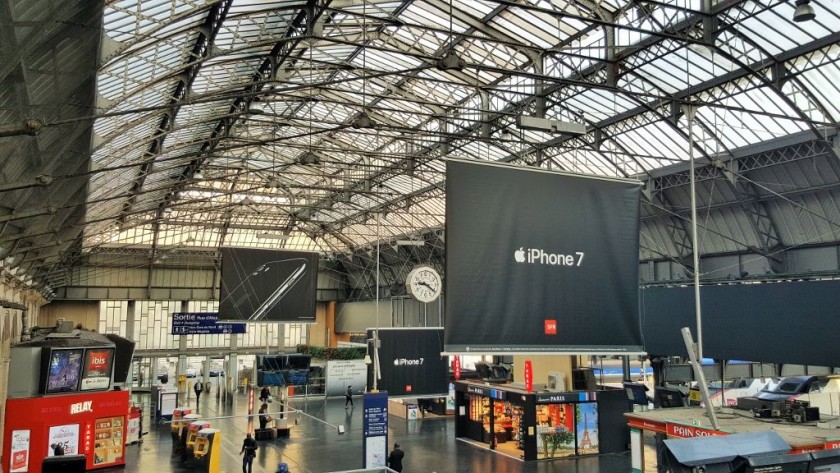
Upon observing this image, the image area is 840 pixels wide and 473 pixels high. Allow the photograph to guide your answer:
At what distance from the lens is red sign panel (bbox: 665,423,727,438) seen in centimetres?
1150

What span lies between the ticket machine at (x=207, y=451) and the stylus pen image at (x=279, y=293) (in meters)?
3.95

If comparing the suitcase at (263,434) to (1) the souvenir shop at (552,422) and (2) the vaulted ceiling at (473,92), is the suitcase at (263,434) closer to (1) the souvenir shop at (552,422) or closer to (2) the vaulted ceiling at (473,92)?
(1) the souvenir shop at (552,422)

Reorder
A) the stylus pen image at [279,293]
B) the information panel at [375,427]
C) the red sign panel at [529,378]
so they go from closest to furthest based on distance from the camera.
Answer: the information panel at [375,427] < the stylus pen image at [279,293] < the red sign panel at [529,378]

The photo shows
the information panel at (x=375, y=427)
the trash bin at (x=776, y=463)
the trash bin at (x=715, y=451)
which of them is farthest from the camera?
the information panel at (x=375, y=427)

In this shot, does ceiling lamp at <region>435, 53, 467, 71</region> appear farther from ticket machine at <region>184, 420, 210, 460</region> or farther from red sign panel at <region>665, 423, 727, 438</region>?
ticket machine at <region>184, 420, 210, 460</region>

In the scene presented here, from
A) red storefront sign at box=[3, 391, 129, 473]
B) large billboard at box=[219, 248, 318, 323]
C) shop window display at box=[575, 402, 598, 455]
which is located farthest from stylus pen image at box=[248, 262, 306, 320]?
shop window display at box=[575, 402, 598, 455]

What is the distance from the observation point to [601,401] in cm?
2283

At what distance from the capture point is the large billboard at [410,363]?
67.7 ft

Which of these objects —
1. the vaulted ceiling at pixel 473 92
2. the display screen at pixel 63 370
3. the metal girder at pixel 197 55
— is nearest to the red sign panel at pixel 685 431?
the vaulted ceiling at pixel 473 92

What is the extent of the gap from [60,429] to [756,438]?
19877 millimetres

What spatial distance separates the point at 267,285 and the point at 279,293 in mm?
529

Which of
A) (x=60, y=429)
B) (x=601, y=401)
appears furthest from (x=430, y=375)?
(x=60, y=429)

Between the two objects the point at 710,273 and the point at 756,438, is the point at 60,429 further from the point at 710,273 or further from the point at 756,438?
the point at 710,273

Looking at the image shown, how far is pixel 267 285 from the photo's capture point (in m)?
22.1
